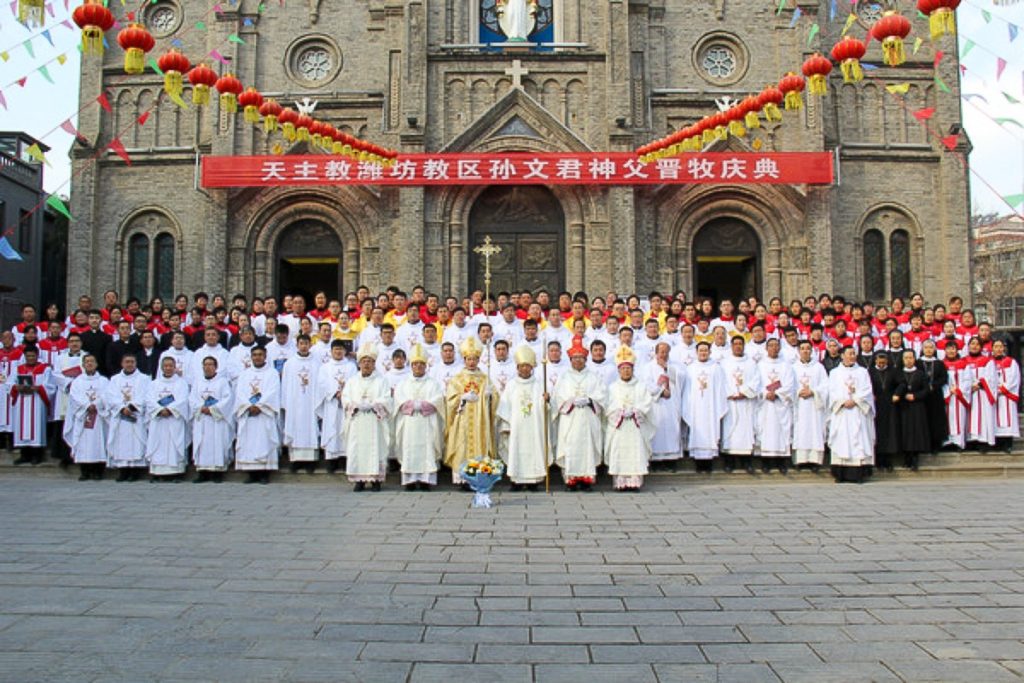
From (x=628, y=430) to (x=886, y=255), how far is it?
558 inches

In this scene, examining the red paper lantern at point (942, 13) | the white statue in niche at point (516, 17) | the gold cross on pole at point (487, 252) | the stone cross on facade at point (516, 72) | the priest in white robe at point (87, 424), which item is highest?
the white statue in niche at point (516, 17)

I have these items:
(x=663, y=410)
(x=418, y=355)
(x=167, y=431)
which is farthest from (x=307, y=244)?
(x=663, y=410)

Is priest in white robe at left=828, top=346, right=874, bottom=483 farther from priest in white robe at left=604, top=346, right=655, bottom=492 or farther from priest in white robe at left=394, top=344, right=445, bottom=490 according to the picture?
priest in white robe at left=394, top=344, right=445, bottom=490

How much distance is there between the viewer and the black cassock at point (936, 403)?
11.9 meters

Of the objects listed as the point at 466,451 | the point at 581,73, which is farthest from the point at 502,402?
the point at 581,73

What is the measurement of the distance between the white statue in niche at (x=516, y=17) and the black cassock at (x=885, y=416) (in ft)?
44.6

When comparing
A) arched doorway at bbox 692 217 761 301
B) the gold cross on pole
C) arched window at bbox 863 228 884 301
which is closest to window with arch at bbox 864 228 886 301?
arched window at bbox 863 228 884 301

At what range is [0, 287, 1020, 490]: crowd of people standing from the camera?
34.8ft

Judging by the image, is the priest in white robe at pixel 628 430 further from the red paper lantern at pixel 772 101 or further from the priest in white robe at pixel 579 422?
the red paper lantern at pixel 772 101

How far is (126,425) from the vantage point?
11.4 meters

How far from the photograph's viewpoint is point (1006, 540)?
7.22 meters

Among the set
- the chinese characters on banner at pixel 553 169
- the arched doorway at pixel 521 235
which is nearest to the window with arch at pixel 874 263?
the chinese characters on banner at pixel 553 169

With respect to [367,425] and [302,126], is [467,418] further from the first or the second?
[302,126]

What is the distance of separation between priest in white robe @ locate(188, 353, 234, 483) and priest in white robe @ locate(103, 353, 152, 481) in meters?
0.75
